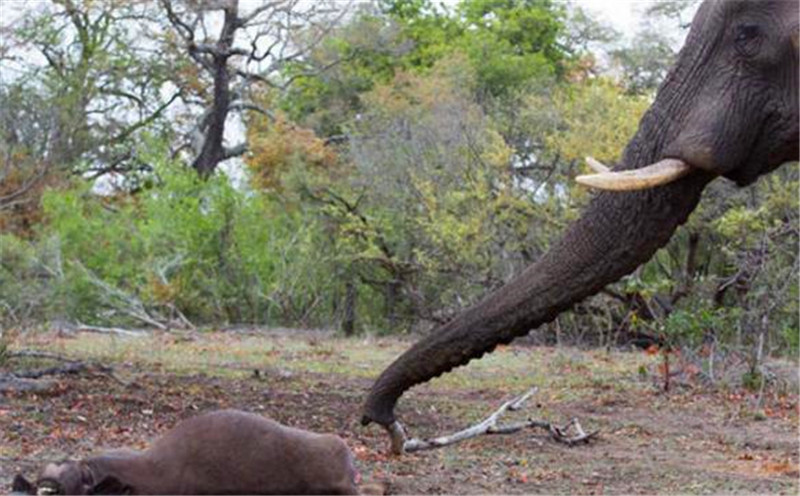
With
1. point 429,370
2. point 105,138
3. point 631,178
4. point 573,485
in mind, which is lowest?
point 573,485

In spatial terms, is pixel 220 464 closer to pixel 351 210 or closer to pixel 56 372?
pixel 56 372

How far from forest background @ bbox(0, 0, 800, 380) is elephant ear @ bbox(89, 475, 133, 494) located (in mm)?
8163

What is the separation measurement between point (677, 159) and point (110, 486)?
6.98ft

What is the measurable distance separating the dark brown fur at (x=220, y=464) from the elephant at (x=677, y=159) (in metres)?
1.17

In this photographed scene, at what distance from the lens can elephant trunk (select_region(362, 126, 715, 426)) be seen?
4.75 metres

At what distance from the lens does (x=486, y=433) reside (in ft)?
24.9

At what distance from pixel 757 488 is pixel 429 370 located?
2267 mm

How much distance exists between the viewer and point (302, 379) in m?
11.6

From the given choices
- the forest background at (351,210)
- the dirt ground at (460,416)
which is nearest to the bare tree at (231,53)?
the forest background at (351,210)

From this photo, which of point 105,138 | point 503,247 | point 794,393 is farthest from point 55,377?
point 105,138

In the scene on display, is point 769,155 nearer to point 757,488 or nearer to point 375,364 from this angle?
point 757,488

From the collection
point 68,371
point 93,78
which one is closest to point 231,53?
point 93,78

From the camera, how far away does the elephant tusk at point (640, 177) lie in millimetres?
4266

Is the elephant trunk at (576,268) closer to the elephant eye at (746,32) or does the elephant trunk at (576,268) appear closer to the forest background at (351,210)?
the elephant eye at (746,32)
